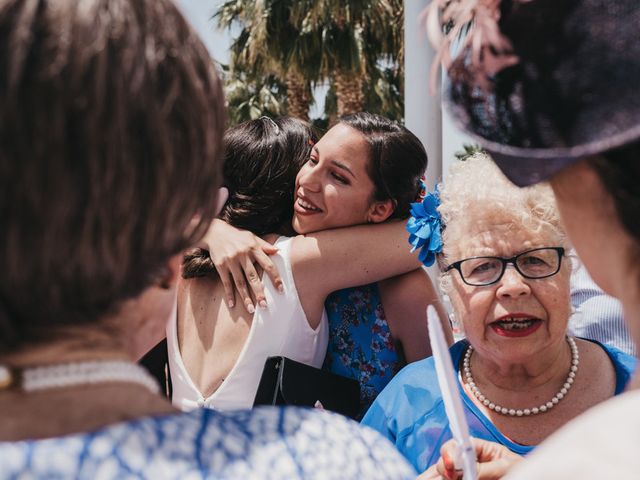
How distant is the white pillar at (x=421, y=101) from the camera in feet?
12.2

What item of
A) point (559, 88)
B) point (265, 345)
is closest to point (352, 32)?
point (265, 345)

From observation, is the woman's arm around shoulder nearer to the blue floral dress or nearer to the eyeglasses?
the blue floral dress

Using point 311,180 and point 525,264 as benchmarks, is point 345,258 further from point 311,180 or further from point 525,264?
point 525,264

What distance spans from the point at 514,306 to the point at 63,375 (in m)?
1.68

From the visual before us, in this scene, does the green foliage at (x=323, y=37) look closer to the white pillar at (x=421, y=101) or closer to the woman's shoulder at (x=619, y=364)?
the white pillar at (x=421, y=101)

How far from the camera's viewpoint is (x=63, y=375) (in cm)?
82

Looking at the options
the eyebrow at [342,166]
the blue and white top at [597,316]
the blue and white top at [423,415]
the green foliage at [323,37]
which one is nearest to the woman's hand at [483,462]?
the blue and white top at [423,415]

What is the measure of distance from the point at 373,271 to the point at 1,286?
1831 millimetres

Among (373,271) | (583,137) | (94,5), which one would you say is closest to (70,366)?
(94,5)

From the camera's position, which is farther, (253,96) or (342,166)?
(253,96)

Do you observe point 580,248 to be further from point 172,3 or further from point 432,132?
point 432,132

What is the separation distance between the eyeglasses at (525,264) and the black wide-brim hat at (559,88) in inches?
50.1

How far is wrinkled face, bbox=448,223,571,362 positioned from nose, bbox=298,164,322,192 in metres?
0.64

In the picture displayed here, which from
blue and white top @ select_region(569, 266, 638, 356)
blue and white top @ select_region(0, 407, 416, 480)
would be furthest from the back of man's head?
blue and white top @ select_region(569, 266, 638, 356)
